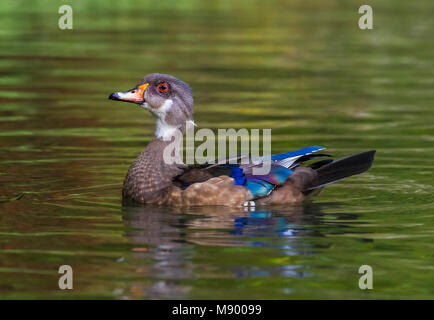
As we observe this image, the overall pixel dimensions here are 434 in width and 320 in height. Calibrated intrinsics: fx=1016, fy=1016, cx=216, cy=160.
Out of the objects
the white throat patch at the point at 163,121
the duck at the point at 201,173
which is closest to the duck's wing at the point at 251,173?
the duck at the point at 201,173

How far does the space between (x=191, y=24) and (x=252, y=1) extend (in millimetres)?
11562

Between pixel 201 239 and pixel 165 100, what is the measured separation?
2058 mm

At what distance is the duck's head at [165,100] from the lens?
415 inches

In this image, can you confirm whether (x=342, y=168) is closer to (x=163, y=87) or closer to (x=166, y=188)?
(x=166, y=188)

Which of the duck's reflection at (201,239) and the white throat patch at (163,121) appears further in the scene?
the white throat patch at (163,121)

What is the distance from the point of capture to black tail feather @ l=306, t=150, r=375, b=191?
33.8 feet

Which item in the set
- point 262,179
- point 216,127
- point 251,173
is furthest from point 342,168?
point 216,127

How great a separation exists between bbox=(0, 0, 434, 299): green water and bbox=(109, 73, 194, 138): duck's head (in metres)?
0.97

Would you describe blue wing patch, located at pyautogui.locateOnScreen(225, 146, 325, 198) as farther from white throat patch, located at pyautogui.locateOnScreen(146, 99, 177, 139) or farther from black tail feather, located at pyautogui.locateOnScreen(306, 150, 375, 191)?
white throat patch, located at pyautogui.locateOnScreen(146, 99, 177, 139)

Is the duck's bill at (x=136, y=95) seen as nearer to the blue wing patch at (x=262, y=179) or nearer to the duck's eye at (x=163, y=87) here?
the duck's eye at (x=163, y=87)

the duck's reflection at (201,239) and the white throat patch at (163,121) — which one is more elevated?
the white throat patch at (163,121)

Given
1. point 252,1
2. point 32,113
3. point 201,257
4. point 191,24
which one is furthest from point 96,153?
point 252,1

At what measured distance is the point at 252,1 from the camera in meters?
44.8
